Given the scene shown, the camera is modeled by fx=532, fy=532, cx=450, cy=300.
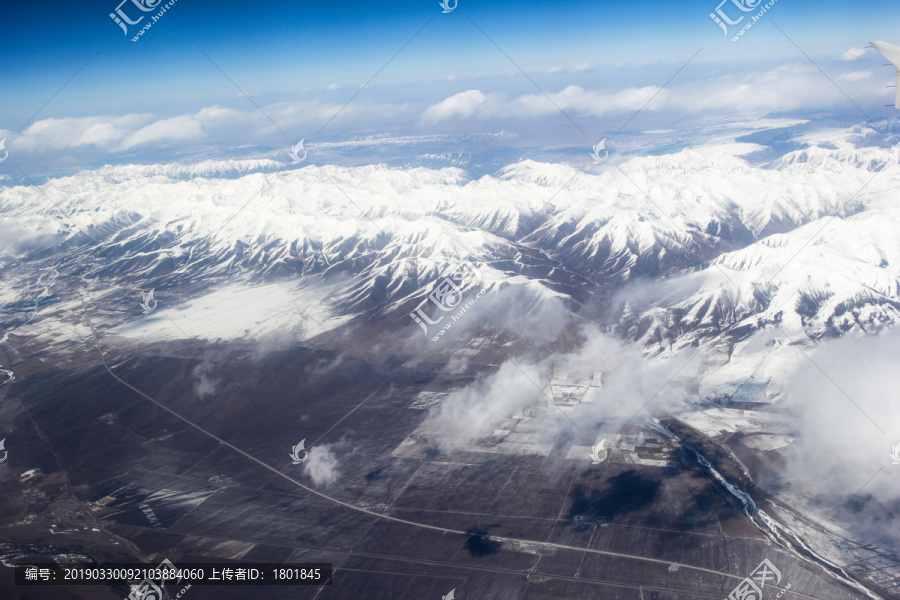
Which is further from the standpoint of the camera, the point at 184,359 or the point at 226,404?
the point at 184,359

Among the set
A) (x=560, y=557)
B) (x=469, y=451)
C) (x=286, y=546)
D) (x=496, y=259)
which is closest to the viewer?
(x=560, y=557)

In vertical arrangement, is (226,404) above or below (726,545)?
above

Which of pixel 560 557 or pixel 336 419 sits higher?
pixel 336 419

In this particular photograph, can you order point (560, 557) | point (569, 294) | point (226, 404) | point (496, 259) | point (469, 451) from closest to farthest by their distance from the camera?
point (560, 557) → point (469, 451) → point (226, 404) → point (569, 294) → point (496, 259)

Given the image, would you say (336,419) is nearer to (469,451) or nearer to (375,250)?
(469,451)

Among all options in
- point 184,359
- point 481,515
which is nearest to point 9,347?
point 184,359

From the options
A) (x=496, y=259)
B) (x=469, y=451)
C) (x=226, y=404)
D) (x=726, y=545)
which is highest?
(x=496, y=259)

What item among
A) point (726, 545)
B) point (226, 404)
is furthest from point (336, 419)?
point (726, 545)

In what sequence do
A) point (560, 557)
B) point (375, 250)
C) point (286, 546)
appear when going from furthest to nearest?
point (375, 250), point (286, 546), point (560, 557)

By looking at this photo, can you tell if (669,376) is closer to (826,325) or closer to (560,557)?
(826,325)
